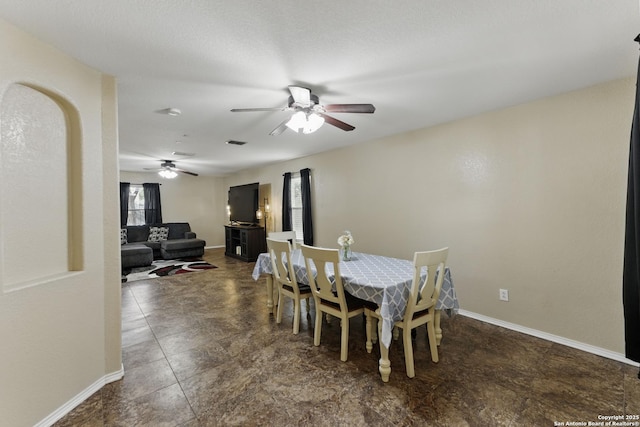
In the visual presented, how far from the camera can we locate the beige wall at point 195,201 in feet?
26.5

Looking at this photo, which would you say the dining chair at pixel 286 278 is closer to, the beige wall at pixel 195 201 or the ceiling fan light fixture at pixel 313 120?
the ceiling fan light fixture at pixel 313 120

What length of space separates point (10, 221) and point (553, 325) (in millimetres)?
4383

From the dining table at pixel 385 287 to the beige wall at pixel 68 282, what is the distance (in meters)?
1.65

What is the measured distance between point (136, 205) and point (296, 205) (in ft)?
16.5

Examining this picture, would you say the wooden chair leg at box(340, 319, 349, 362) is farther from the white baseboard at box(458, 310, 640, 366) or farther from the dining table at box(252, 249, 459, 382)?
the white baseboard at box(458, 310, 640, 366)

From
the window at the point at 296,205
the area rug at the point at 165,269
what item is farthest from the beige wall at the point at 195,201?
the window at the point at 296,205

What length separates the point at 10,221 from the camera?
1.59m

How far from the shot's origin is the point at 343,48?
183 cm

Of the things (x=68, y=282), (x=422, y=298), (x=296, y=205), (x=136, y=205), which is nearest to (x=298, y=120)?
(x=422, y=298)

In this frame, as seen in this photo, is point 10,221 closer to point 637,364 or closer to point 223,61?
point 223,61

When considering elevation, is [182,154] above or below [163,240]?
above

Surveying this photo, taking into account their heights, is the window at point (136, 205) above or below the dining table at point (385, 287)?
above

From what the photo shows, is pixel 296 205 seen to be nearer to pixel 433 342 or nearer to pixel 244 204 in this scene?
pixel 244 204

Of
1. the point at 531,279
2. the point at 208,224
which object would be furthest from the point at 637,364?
the point at 208,224
